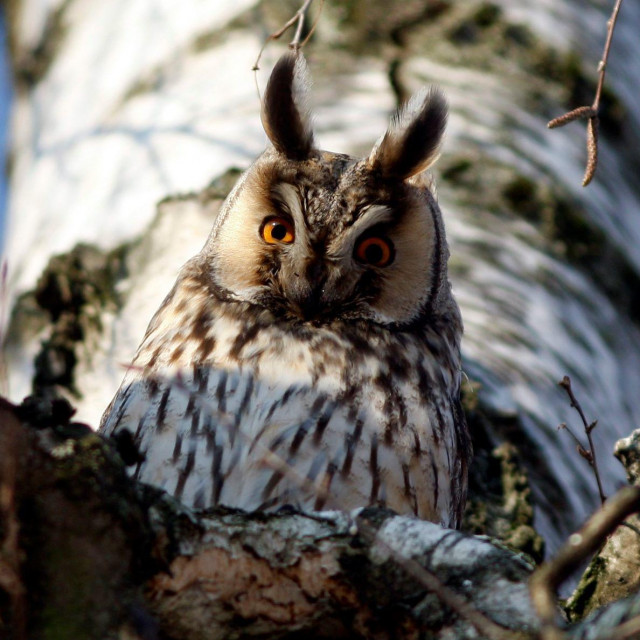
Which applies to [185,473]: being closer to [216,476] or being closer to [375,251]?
[216,476]

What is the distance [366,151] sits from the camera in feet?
8.57

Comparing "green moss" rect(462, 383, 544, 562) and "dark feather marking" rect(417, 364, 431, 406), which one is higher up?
"dark feather marking" rect(417, 364, 431, 406)

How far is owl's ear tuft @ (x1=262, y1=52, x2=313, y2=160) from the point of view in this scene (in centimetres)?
191

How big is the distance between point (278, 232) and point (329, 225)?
137mm

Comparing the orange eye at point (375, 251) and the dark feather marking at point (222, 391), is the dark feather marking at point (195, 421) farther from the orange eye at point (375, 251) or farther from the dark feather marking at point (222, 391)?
the orange eye at point (375, 251)

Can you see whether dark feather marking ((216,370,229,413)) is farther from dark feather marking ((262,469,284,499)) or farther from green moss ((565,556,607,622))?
green moss ((565,556,607,622))

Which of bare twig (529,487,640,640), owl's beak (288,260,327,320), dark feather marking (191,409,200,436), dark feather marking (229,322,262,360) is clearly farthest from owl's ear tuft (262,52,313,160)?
bare twig (529,487,640,640)

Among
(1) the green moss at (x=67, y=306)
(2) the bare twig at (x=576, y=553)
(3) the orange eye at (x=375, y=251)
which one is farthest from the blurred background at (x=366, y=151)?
(2) the bare twig at (x=576, y=553)

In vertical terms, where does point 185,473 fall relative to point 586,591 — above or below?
above

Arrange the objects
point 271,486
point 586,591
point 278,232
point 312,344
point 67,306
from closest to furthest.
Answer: point 586,591 < point 271,486 < point 312,344 < point 278,232 < point 67,306

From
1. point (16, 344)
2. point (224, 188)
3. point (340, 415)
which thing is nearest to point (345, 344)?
point (340, 415)

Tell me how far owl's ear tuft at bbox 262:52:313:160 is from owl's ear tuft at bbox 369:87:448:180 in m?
0.16

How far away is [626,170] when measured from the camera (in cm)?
325

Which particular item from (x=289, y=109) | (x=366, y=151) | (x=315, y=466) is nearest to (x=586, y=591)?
(x=315, y=466)
